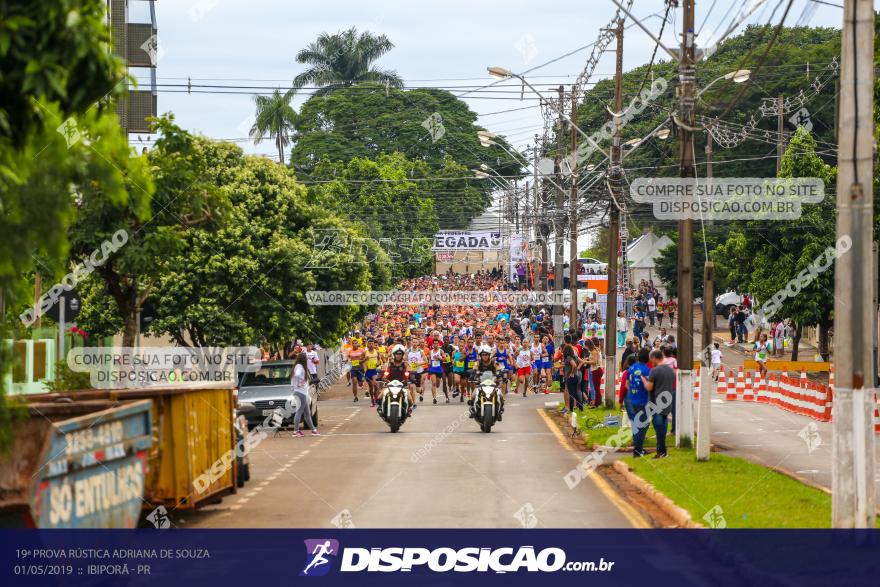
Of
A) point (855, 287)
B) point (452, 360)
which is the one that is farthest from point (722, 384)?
point (855, 287)

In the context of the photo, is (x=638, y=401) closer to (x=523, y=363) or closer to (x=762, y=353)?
(x=523, y=363)

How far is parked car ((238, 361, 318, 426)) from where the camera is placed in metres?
30.1

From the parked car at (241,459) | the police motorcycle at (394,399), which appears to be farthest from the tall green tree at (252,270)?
the parked car at (241,459)

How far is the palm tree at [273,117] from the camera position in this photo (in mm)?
81500

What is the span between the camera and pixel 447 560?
40.2 feet

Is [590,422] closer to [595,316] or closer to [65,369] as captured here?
[65,369]

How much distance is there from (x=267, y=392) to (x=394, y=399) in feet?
12.4

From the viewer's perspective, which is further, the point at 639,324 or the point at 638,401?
the point at 639,324

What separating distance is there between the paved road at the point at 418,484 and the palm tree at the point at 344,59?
2823 inches

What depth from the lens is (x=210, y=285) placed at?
115ft

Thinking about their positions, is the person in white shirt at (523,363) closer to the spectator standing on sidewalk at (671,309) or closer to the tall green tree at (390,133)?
the spectator standing on sidewalk at (671,309)

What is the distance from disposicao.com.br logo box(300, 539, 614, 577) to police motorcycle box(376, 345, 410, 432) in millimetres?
15071

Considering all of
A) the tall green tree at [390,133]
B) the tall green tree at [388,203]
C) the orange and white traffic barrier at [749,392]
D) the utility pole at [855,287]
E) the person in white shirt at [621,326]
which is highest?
the tall green tree at [390,133]

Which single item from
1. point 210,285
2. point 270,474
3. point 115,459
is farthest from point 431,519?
point 210,285
